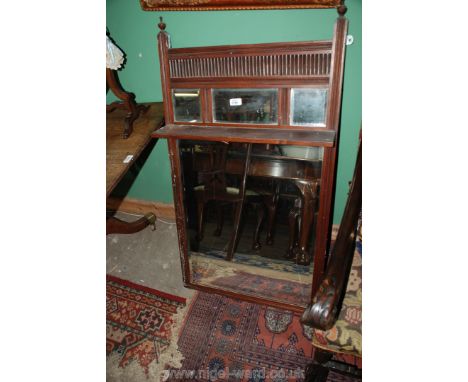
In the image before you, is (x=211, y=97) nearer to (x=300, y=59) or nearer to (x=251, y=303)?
(x=300, y=59)

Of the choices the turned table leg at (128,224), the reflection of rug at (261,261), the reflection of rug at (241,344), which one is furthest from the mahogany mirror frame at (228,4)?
the reflection of rug at (241,344)

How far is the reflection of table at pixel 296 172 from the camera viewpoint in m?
1.56

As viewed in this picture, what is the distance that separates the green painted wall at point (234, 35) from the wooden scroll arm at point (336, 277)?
658 mm

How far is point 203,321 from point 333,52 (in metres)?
1.65

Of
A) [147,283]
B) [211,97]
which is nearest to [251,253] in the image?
[147,283]

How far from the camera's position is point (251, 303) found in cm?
184

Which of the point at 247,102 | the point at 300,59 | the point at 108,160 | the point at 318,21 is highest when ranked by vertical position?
the point at 318,21

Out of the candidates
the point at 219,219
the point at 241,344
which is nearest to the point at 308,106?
the point at 219,219

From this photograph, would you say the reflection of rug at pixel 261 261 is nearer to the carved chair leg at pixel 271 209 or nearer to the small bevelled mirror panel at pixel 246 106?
the carved chair leg at pixel 271 209

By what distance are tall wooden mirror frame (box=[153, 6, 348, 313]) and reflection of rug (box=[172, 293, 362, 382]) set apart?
329mm

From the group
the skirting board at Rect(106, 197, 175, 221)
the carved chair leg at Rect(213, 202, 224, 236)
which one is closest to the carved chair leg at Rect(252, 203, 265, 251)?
the carved chair leg at Rect(213, 202, 224, 236)

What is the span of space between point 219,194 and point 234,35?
986 mm

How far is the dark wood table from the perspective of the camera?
1.68 m
